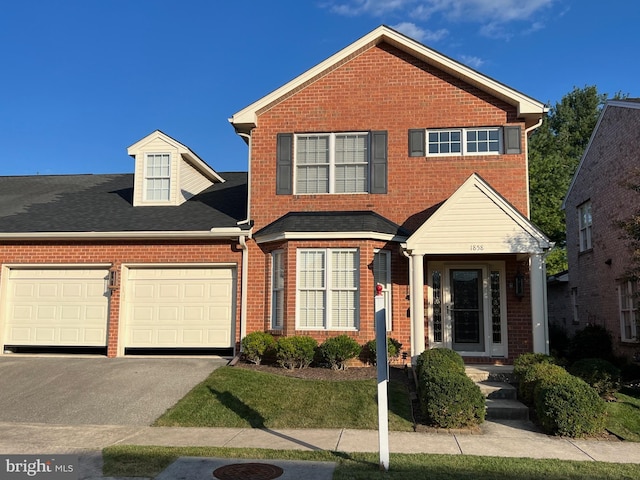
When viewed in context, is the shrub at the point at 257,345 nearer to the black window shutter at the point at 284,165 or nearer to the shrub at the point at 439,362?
the shrub at the point at 439,362

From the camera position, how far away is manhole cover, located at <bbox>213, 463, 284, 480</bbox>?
20.2 feet

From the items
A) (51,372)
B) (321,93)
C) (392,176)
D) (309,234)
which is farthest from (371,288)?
(51,372)

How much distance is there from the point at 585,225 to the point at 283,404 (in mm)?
13654

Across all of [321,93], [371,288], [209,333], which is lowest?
[209,333]

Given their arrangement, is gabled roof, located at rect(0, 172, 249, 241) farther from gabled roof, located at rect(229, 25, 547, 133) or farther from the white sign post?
the white sign post

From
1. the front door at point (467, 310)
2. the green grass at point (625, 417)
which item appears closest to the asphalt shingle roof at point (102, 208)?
the front door at point (467, 310)

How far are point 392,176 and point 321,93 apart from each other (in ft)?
9.44

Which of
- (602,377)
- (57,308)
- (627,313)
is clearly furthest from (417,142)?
(57,308)

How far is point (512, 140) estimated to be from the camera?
13133 mm

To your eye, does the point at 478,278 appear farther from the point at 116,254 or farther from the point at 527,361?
the point at 116,254

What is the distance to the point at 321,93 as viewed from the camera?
13875 mm

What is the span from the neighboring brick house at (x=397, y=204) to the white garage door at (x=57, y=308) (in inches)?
157

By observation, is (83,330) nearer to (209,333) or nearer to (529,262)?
(209,333)

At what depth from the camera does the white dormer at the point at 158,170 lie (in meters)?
15.3
